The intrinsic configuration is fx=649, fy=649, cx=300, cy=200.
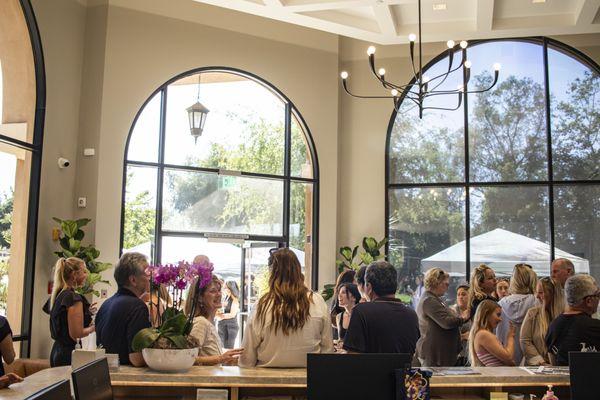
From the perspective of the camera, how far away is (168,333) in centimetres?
330

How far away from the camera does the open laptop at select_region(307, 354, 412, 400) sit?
105 inches

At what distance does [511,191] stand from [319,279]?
3.08 meters

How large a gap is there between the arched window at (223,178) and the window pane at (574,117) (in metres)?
3.59

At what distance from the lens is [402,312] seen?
353cm

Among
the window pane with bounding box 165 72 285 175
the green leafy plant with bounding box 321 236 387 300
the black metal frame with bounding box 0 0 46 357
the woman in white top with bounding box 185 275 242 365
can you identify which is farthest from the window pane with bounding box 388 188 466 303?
the woman in white top with bounding box 185 275 242 365

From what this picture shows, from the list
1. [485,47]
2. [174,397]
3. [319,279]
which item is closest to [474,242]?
[319,279]

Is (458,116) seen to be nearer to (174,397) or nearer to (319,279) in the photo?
(319,279)

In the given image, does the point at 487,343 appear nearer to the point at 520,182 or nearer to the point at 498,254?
the point at 498,254

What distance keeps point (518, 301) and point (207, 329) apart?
2.52 metres

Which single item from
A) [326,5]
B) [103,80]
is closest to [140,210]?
[103,80]

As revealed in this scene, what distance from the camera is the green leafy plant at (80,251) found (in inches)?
283

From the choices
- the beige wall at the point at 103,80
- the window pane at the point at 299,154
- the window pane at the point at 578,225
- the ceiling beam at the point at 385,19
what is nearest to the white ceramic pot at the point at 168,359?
the beige wall at the point at 103,80

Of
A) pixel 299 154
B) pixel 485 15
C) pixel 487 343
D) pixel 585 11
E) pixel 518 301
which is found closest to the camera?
pixel 487 343

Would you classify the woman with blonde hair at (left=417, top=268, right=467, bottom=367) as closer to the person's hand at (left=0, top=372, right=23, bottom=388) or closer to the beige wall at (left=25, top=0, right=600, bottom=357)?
the person's hand at (left=0, top=372, right=23, bottom=388)
